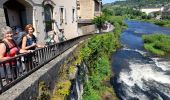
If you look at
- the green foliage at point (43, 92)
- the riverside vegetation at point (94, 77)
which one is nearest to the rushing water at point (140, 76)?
the riverside vegetation at point (94, 77)

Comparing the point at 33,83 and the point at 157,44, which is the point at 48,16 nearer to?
the point at 33,83

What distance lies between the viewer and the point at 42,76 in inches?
255

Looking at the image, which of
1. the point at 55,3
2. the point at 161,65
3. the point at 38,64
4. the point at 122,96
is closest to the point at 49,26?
the point at 55,3

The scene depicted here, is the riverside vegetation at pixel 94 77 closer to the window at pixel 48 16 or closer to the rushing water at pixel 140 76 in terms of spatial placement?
the rushing water at pixel 140 76

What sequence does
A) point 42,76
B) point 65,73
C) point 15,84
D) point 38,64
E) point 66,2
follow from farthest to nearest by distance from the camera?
point 66,2 < point 65,73 < point 38,64 < point 42,76 < point 15,84

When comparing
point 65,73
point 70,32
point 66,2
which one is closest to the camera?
point 65,73

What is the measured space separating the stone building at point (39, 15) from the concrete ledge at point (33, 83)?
420cm

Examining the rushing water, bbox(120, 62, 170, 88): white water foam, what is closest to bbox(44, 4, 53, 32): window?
the rushing water

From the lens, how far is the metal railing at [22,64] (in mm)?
5312

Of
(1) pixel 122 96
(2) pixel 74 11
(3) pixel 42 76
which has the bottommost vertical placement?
(1) pixel 122 96

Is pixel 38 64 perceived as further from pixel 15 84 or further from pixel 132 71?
pixel 132 71

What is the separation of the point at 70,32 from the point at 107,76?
5.83 metres

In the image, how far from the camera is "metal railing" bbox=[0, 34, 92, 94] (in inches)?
209

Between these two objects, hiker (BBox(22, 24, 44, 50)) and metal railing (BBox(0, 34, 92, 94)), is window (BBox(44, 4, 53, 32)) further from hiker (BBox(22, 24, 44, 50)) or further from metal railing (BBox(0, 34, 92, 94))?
hiker (BBox(22, 24, 44, 50))
